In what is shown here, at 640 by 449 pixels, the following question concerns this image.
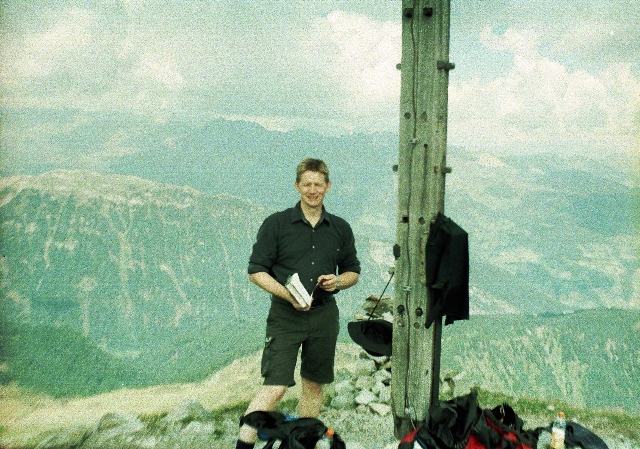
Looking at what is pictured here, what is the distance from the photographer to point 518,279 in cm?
18512

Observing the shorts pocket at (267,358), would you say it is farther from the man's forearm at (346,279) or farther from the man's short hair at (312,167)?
the man's short hair at (312,167)

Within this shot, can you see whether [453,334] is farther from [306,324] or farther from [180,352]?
[180,352]

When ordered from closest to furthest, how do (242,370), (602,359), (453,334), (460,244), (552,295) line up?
(460,244), (242,370), (453,334), (602,359), (552,295)

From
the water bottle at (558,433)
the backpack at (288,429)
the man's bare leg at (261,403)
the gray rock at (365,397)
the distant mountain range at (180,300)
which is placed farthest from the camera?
the distant mountain range at (180,300)

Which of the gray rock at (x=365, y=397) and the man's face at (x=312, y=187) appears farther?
the gray rock at (x=365, y=397)

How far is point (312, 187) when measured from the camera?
3.46 meters

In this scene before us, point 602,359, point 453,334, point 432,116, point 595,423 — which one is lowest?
point 602,359

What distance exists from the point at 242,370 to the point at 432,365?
24456mm

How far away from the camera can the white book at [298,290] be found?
3.35 meters

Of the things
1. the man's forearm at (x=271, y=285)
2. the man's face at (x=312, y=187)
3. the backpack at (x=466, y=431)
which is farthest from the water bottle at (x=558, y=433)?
the man's face at (x=312, y=187)

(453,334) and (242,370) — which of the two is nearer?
(242,370)

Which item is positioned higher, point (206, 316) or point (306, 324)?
point (306, 324)

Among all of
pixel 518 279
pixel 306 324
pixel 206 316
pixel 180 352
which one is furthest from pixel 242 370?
pixel 518 279

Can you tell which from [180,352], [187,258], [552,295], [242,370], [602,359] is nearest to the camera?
[242,370]
